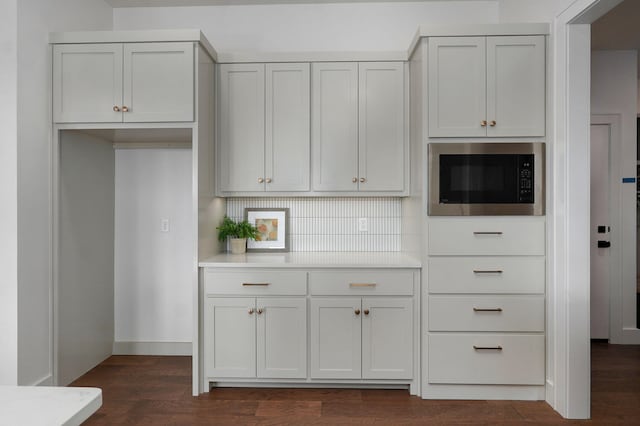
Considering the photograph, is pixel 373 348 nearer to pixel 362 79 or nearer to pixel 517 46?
pixel 362 79

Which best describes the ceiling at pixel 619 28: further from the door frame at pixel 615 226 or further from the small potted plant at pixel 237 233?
the small potted plant at pixel 237 233

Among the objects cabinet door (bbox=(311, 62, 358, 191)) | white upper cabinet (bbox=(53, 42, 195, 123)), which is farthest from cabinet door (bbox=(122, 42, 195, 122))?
cabinet door (bbox=(311, 62, 358, 191))

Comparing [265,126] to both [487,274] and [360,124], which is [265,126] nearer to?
[360,124]

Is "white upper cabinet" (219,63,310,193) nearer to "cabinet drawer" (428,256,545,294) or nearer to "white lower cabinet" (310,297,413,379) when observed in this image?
"white lower cabinet" (310,297,413,379)

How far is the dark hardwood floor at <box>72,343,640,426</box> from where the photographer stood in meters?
2.46

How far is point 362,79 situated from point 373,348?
1832 mm

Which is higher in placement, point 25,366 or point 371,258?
point 371,258

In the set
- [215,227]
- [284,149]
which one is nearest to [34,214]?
[215,227]

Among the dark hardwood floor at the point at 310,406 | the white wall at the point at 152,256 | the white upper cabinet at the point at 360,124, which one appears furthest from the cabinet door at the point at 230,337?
the white upper cabinet at the point at 360,124

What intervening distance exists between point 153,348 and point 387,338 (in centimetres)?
193

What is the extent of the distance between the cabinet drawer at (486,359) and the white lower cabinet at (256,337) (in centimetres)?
85

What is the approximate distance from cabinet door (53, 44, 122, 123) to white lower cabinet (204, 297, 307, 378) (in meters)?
1.38

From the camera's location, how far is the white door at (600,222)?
12.9 feet

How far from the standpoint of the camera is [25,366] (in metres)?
2.56
